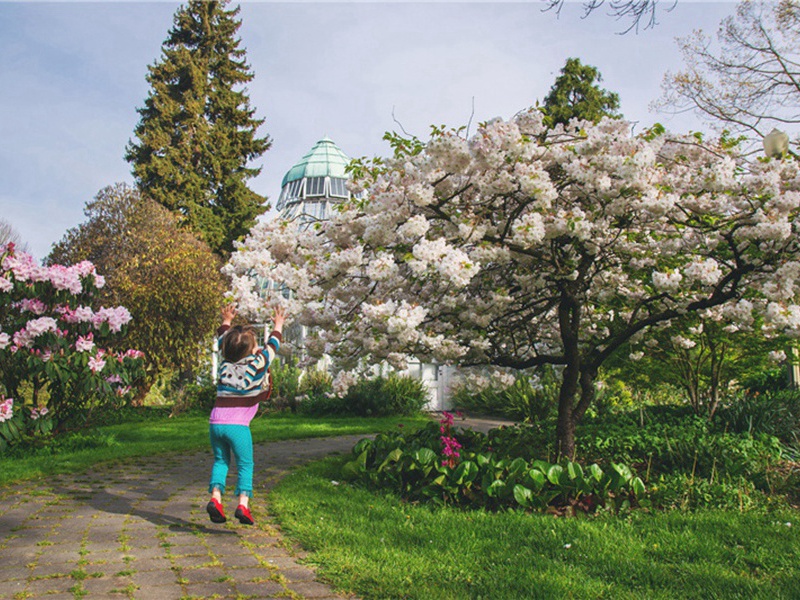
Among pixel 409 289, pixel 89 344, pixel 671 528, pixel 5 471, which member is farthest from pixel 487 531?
pixel 89 344

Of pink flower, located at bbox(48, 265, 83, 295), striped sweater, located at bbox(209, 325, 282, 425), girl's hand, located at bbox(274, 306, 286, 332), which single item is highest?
pink flower, located at bbox(48, 265, 83, 295)

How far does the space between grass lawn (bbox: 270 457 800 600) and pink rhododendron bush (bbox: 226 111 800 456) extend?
1310 mm

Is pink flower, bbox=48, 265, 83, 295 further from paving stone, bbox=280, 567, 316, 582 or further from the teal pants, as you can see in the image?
paving stone, bbox=280, 567, 316, 582

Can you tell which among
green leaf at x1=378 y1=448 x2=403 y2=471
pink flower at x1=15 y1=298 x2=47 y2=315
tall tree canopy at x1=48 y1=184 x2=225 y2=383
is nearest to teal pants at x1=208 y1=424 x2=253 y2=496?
green leaf at x1=378 y1=448 x2=403 y2=471

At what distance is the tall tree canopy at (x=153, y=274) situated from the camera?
1523 centimetres

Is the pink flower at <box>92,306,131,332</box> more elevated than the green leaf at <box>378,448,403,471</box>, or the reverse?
the pink flower at <box>92,306,131,332</box>

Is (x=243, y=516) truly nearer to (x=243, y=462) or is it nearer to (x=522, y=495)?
(x=243, y=462)

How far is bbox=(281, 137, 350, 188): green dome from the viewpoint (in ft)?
82.9

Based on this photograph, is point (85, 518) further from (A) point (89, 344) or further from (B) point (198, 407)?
(B) point (198, 407)

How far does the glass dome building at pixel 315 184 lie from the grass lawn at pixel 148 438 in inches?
453

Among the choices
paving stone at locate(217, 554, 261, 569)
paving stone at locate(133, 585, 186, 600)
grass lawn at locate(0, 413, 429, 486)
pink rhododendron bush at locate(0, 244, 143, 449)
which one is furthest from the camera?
pink rhododendron bush at locate(0, 244, 143, 449)

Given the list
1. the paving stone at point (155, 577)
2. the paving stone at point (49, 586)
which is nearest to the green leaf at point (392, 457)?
the paving stone at point (155, 577)

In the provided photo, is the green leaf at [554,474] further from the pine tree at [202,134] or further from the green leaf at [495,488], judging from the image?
the pine tree at [202,134]

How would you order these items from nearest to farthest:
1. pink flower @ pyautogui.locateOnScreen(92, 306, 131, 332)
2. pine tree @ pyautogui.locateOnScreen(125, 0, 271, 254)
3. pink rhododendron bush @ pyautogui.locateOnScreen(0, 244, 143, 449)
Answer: pink rhododendron bush @ pyautogui.locateOnScreen(0, 244, 143, 449) → pink flower @ pyautogui.locateOnScreen(92, 306, 131, 332) → pine tree @ pyautogui.locateOnScreen(125, 0, 271, 254)
